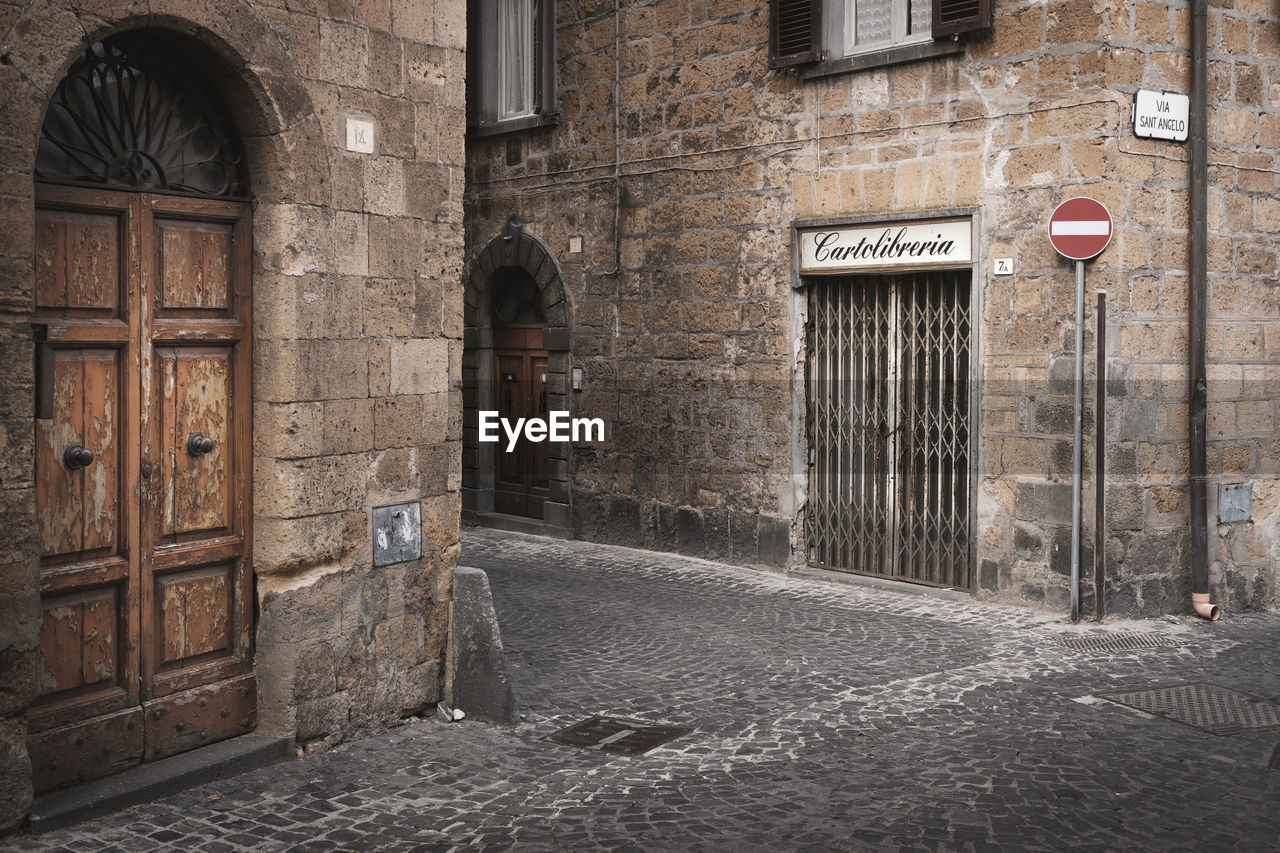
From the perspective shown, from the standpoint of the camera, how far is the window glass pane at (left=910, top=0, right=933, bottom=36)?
1009 centimetres

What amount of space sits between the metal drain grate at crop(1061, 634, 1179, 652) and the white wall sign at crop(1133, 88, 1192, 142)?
10.9 ft

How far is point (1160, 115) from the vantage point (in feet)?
29.5

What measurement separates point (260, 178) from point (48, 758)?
2.49 m

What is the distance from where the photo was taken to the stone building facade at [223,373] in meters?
4.90

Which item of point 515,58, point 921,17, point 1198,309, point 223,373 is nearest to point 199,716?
point 223,373

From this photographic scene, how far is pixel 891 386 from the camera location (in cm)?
1050

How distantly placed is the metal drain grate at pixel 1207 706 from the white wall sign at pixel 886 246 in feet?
12.3

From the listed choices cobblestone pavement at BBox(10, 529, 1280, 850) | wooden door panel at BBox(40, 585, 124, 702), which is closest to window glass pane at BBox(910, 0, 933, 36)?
cobblestone pavement at BBox(10, 529, 1280, 850)

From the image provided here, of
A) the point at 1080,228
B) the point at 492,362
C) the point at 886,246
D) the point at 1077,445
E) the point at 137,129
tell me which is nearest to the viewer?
the point at 137,129

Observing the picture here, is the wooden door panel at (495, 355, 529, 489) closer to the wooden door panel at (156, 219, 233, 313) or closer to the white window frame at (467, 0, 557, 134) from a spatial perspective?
the white window frame at (467, 0, 557, 134)

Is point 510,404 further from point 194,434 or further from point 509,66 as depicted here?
point 194,434

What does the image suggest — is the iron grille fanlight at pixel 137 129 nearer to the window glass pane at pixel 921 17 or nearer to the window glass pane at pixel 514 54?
the window glass pane at pixel 921 17

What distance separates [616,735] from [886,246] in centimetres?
530

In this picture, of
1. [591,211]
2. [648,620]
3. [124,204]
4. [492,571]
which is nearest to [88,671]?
[124,204]
